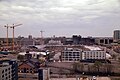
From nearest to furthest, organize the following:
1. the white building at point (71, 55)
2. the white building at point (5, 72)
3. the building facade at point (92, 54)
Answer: the white building at point (5, 72)
the white building at point (71, 55)
the building facade at point (92, 54)

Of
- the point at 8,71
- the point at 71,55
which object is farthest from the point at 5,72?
the point at 71,55

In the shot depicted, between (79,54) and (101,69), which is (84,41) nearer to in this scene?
(79,54)

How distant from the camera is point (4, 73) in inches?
120

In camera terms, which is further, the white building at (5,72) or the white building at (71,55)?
the white building at (71,55)

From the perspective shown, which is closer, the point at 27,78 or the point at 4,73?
the point at 4,73

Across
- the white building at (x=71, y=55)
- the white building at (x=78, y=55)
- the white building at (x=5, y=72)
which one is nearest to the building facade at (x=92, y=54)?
the white building at (x=78, y=55)

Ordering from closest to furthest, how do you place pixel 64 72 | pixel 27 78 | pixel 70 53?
1. pixel 27 78
2. pixel 64 72
3. pixel 70 53

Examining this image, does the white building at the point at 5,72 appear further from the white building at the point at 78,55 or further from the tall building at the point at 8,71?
the white building at the point at 78,55

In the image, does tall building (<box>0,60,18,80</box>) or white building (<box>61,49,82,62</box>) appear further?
white building (<box>61,49,82,62</box>)

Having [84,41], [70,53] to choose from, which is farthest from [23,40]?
[70,53]

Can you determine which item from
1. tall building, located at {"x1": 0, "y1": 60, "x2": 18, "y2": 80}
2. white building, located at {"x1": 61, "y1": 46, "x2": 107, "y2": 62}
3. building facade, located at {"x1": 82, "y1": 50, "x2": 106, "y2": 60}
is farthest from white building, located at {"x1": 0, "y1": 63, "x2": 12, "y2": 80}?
building facade, located at {"x1": 82, "y1": 50, "x2": 106, "y2": 60}

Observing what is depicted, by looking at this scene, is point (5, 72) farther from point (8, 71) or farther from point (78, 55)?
point (78, 55)

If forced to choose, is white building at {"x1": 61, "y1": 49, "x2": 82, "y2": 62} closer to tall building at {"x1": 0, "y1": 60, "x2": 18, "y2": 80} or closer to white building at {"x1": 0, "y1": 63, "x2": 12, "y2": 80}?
→ tall building at {"x1": 0, "y1": 60, "x2": 18, "y2": 80}

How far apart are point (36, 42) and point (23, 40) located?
996 millimetres
